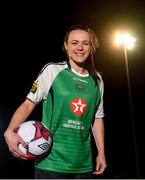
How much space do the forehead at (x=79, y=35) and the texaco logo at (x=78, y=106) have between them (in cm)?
77

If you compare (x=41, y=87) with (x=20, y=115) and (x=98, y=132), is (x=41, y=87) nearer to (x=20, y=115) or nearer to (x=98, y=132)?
(x=20, y=115)

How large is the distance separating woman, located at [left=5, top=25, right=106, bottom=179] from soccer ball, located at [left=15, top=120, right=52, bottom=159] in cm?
6

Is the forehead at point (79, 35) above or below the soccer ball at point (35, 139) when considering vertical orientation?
above

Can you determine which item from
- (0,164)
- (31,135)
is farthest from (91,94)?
(0,164)

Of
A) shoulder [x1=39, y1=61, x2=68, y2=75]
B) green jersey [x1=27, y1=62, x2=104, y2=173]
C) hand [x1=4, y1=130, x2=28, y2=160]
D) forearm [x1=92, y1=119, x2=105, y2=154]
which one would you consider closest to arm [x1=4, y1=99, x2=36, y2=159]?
hand [x1=4, y1=130, x2=28, y2=160]

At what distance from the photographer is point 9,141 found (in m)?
3.83

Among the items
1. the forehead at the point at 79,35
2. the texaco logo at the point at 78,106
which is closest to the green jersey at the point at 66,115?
the texaco logo at the point at 78,106

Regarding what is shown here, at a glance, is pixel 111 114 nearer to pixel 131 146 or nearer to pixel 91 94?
pixel 131 146

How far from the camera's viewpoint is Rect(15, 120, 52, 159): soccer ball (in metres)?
3.97

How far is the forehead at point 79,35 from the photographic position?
4387mm

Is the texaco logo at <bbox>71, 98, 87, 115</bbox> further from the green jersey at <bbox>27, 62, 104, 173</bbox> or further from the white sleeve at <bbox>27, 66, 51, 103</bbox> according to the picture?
the white sleeve at <bbox>27, 66, 51, 103</bbox>

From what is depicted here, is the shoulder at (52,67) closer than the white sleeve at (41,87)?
No

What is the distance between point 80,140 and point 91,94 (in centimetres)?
59

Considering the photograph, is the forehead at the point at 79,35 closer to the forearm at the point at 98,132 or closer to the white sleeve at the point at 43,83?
the white sleeve at the point at 43,83
